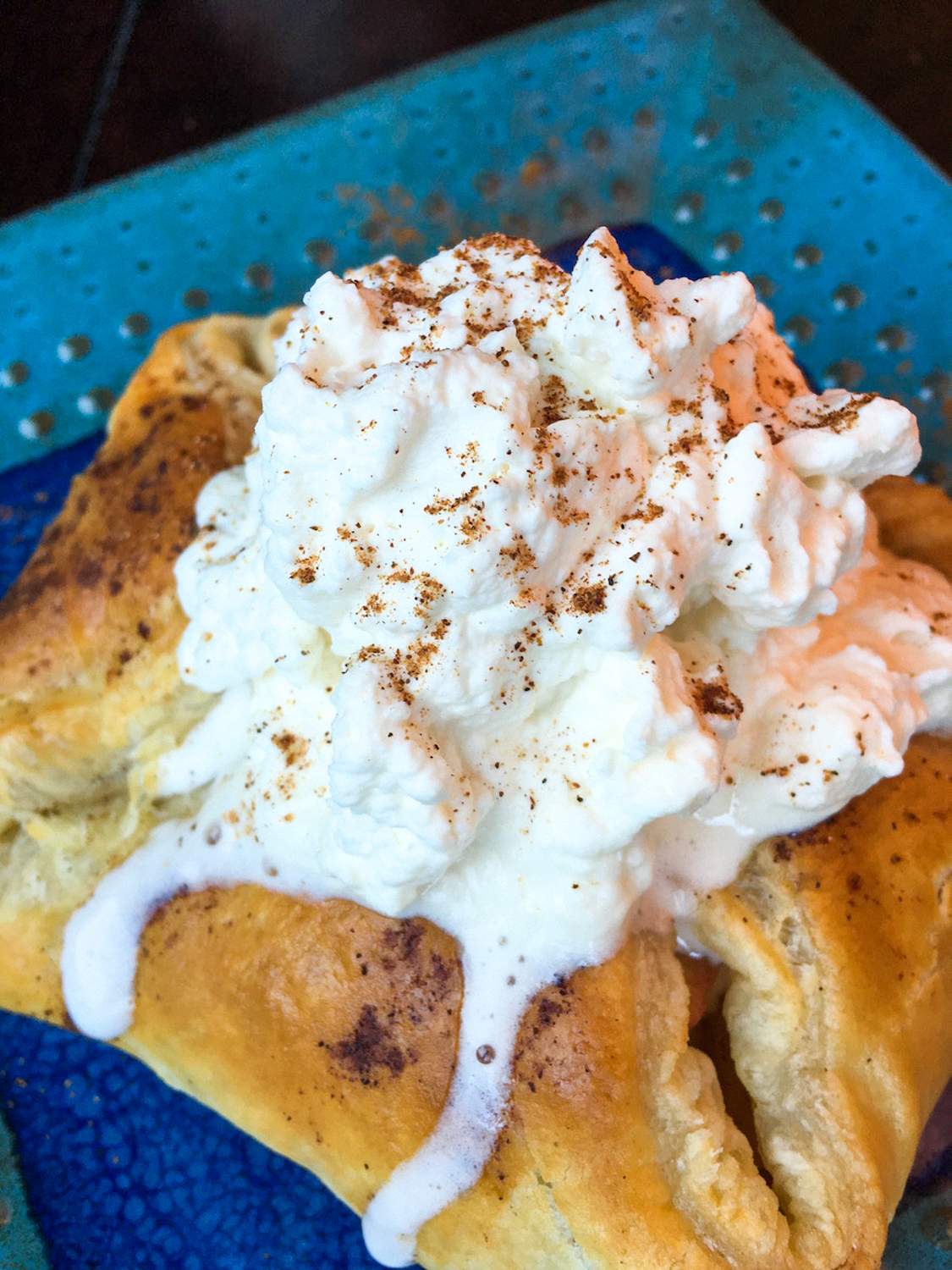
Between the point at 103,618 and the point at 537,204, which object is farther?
the point at 537,204

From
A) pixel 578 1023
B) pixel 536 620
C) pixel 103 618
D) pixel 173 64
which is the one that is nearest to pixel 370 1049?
pixel 578 1023

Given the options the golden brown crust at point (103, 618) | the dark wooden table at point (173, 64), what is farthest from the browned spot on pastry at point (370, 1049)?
the dark wooden table at point (173, 64)

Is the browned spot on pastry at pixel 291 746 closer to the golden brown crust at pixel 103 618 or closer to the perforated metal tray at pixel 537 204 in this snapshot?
the golden brown crust at pixel 103 618

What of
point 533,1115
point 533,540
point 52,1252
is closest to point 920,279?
point 533,540

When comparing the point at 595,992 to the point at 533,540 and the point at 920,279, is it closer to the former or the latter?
the point at 533,540

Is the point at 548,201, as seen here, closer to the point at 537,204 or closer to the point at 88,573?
the point at 537,204

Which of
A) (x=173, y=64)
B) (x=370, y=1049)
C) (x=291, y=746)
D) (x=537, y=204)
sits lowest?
(x=370, y=1049)

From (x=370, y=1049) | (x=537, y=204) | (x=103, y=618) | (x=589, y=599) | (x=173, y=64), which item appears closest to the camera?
(x=589, y=599)

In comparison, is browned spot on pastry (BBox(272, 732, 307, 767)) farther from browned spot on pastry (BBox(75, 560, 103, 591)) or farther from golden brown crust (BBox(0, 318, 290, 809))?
browned spot on pastry (BBox(75, 560, 103, 591))
